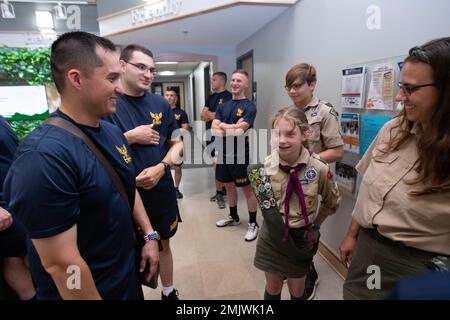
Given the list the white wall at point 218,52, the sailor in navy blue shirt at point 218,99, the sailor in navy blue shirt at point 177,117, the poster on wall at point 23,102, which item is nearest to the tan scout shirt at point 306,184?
the sailor in navy blue shirt at point 218,99

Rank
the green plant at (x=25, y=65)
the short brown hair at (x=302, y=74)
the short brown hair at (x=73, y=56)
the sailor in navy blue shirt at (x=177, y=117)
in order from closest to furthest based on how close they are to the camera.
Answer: the short brown hair at (x=73, y=56) < the short brown hair at (x=302, y=74) < the green plant at (x=25, y=65) < the sailor in navy blue shirt at (x=177, y=117)

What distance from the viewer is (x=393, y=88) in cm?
146

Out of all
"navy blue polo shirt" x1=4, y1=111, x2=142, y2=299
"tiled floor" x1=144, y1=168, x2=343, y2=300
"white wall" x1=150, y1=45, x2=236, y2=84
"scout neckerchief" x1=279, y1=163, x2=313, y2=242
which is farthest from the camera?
"white wall" x1=150, y1=45, x2=236, y2=84

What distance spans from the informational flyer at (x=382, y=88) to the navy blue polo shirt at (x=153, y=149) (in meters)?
1.24

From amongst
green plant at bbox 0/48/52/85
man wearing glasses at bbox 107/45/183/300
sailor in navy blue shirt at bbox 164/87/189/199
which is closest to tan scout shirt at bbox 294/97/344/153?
man wearing glasses at bbox 107/45/183/300

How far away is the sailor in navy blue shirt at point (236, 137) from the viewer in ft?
8.24

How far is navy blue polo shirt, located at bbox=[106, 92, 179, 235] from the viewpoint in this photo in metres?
1.42

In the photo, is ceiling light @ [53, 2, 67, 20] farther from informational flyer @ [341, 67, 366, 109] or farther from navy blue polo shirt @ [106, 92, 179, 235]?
informational flyer @ [341, 67, 366, 109]

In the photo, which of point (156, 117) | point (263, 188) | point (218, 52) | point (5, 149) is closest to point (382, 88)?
point (263, 188)

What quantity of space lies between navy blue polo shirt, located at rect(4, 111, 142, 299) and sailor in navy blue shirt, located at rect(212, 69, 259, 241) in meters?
1.56

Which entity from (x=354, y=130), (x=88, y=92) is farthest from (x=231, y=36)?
(x=88, y=92)

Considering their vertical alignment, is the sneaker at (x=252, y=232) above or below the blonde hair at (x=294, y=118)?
below

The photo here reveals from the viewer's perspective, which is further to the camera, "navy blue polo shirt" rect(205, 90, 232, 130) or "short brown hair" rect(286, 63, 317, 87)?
"navy blue polo shirt" rect(205, 90, 232, 130)

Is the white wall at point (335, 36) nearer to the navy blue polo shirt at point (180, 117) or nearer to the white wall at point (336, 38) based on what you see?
the white wall at point (336, 38)
